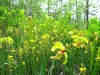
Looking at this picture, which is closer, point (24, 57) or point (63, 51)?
point (63, 51)

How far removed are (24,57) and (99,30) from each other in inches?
33.2

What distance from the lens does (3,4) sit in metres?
5.43

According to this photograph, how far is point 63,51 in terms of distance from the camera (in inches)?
43.7

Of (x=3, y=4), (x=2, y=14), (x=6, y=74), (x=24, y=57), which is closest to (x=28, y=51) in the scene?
(x=24, y=57)

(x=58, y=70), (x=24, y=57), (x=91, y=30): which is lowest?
→ (x=58, y=70)

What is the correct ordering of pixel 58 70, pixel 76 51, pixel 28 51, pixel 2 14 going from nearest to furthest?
pixel 28 51 → pixel 58 70 → pixel 76 51 → pixel 2 14

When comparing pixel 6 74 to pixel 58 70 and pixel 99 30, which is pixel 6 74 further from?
pixel 99 30

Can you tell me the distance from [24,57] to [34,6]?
22.1 m

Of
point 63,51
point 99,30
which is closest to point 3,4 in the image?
point 99,30

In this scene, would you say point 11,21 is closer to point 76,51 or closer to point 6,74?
point 76,51

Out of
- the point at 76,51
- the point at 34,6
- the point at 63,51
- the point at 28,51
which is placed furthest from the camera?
the point at 34,6

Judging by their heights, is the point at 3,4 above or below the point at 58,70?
above

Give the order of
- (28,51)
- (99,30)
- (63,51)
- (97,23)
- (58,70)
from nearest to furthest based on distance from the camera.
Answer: (63,51) → (99,30) → (97,23) → (28,51) → (58,70)

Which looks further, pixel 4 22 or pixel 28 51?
pixel 4 22
